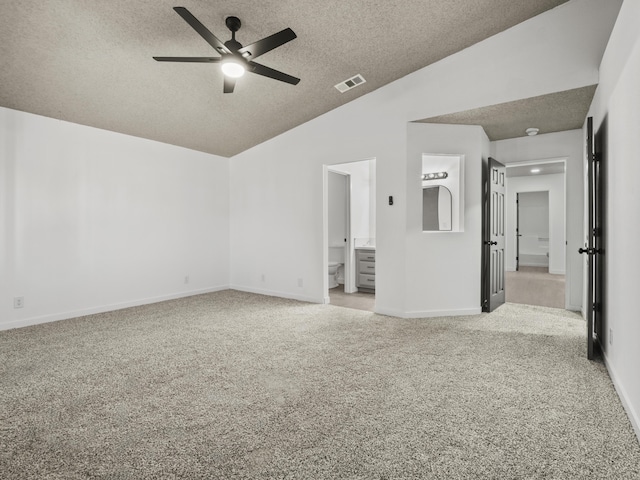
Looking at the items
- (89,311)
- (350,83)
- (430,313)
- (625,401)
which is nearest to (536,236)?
(430,313)

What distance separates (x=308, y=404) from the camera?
7.37ft

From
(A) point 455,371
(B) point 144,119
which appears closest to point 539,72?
(A) point 455,371

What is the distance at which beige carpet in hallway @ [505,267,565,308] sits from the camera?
5.54 metres

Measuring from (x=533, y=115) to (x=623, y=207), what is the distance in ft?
7.56

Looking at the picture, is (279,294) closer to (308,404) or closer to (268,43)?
(308,404)

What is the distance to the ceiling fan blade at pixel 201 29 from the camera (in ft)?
7.75

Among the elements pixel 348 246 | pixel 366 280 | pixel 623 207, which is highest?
pixel 623 207

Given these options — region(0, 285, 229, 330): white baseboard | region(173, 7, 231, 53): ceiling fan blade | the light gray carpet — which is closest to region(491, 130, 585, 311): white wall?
the light gray carpet

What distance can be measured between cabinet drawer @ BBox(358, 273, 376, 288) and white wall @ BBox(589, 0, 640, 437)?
11.6 ft

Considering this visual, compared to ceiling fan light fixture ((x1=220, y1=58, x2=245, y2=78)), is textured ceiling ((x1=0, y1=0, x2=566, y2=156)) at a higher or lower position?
higher

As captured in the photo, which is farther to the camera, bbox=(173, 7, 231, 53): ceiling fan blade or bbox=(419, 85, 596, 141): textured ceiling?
bbox=(419, 85, 596, 141): textured ceiling

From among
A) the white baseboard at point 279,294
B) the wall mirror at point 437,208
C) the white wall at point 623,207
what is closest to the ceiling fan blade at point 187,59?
the white wall at point 623,207

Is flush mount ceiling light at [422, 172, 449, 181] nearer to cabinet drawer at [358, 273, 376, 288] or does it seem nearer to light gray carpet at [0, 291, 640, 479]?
cabinet drawer at [358, 273, 376, 288]

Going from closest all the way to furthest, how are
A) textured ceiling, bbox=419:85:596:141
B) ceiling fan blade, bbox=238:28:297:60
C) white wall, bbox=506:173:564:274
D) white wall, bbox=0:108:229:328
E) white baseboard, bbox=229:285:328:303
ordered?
ceiling fan blade, bbox=238:28:297:60, textured ceiling, bbox=419:85:596:141, white wall, bbox=0:108:229:328, white baseboard, bbox=229:285:328:303, white wall, bbox=506:173:564:274
